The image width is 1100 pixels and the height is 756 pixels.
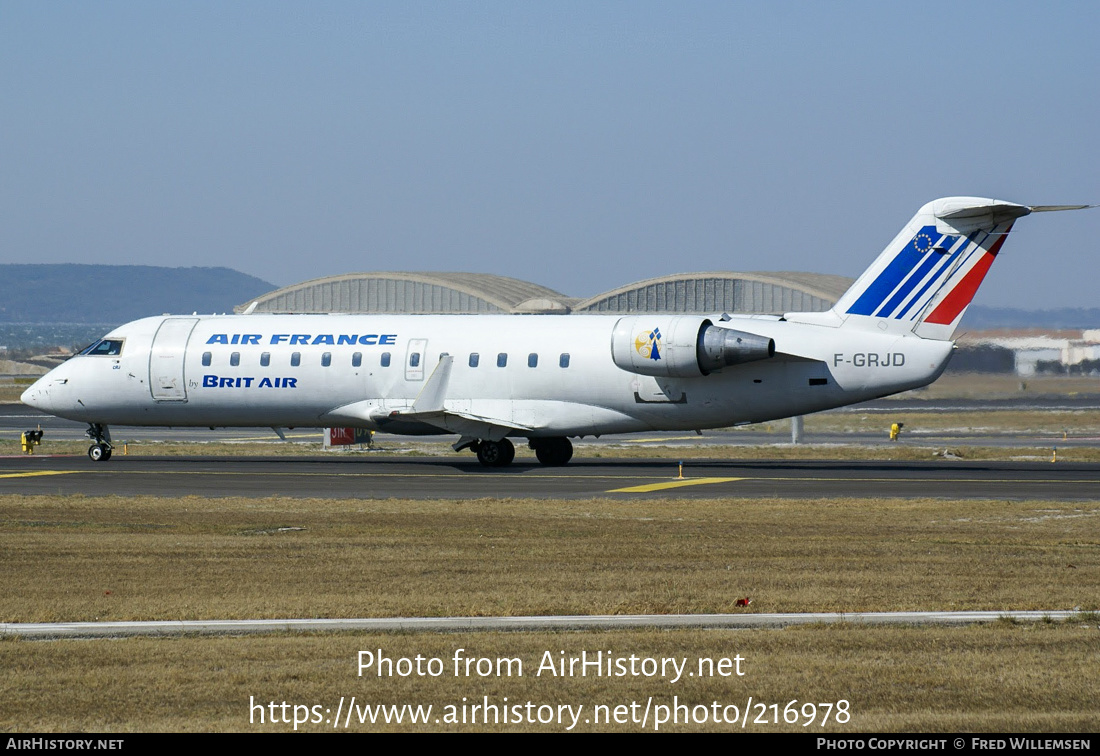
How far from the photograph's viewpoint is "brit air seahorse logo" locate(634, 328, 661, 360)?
32906 millimetres

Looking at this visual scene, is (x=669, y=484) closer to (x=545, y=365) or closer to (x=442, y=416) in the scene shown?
(x=545, y=365)

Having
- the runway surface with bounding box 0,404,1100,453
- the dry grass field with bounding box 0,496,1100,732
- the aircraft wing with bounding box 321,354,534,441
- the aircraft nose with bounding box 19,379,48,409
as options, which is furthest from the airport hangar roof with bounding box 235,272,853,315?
the dry grass field with bounding box 0,496,1100,732

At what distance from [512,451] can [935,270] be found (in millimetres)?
12082

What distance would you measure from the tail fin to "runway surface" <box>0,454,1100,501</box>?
3.92 metres

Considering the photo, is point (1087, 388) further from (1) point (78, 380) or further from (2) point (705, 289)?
(1) point (78, 380)

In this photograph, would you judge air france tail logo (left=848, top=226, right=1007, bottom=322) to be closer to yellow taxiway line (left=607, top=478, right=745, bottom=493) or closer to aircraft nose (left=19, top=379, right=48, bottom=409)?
yellow taxiway line (left=607, top=478, right=745, bottom=493)

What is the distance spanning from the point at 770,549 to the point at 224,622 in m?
8.66

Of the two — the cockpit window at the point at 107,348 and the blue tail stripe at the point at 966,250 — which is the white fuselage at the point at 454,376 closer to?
the cockpit window at the point at 107,348

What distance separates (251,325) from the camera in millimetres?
37562

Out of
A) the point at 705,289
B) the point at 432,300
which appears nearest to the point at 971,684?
the point at 705,289

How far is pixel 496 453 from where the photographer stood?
3541cm

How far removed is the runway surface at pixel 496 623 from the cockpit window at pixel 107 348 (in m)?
26.0

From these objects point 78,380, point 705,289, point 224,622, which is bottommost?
point 224,622

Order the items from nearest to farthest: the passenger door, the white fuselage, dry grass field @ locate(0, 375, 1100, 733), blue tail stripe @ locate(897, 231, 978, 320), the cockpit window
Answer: dry grass field @ locate(0, 375, 1100, 733) < blue tail stripe @ locate(897, 231, 978, 320) < the white fuselage < the passenger door < the cockpit window
